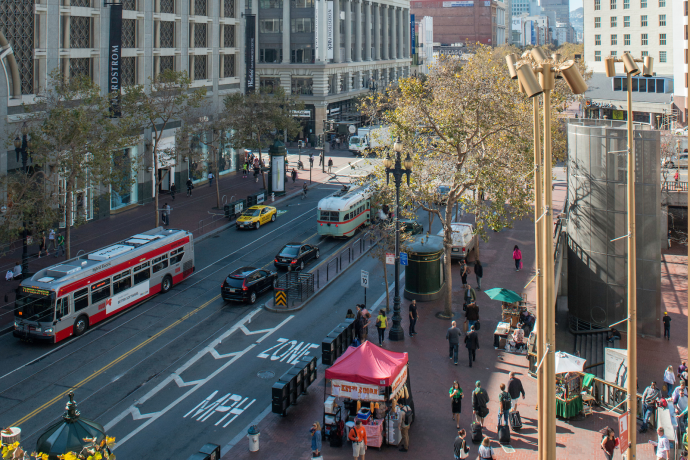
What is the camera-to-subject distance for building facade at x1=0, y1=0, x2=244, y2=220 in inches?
1593

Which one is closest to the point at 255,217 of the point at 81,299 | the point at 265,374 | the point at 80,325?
the point at 81,299

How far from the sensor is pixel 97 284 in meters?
28.5

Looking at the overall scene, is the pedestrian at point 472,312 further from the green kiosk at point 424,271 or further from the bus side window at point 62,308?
the bus side window at point 62,308

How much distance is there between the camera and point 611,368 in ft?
72.9

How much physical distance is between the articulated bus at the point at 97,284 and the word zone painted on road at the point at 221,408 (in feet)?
27.4

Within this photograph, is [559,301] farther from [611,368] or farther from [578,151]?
[611,368]

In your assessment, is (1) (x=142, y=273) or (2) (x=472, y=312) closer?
(2) (x=472, y=312)

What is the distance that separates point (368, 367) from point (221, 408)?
5573 millimetres

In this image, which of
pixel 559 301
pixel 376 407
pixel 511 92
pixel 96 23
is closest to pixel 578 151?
pixel 511 92

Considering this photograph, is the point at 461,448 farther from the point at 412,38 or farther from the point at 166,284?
the point at 412,38

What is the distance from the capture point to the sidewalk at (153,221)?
3741cm

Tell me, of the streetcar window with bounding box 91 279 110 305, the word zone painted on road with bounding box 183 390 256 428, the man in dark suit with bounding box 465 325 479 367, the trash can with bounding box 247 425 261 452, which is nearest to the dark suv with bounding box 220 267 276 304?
the streetcar window with bounding box 91 279 110 305

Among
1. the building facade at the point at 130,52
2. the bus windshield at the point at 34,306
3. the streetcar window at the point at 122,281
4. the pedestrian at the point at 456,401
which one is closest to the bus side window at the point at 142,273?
the streetcar window at the point at 122,281

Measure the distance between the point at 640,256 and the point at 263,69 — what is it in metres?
71.1
